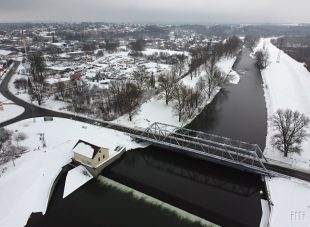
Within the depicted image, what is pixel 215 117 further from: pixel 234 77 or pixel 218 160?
pixel 234 77

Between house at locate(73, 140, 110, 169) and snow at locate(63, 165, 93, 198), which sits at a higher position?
house at locate(73, 140, 110, 169)

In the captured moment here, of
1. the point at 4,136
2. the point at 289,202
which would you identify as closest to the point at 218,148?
the point at 289,202

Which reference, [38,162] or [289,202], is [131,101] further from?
[289,202]

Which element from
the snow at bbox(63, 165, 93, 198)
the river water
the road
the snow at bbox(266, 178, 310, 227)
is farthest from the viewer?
the road

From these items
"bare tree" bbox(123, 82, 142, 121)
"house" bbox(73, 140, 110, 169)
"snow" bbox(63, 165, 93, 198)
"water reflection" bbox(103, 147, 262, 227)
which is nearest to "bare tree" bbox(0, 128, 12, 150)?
"house" bbox(73, 140, 110, 169)

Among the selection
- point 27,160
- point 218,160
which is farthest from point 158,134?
point 27,160

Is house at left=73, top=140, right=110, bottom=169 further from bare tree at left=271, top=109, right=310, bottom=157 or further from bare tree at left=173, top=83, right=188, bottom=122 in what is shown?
bare tree at left=271, top=109, right=310, bottom=157

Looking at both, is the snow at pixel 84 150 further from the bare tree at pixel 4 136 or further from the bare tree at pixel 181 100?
the bare tree at pixel 181 100

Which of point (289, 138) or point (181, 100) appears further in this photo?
point (181, 100)
